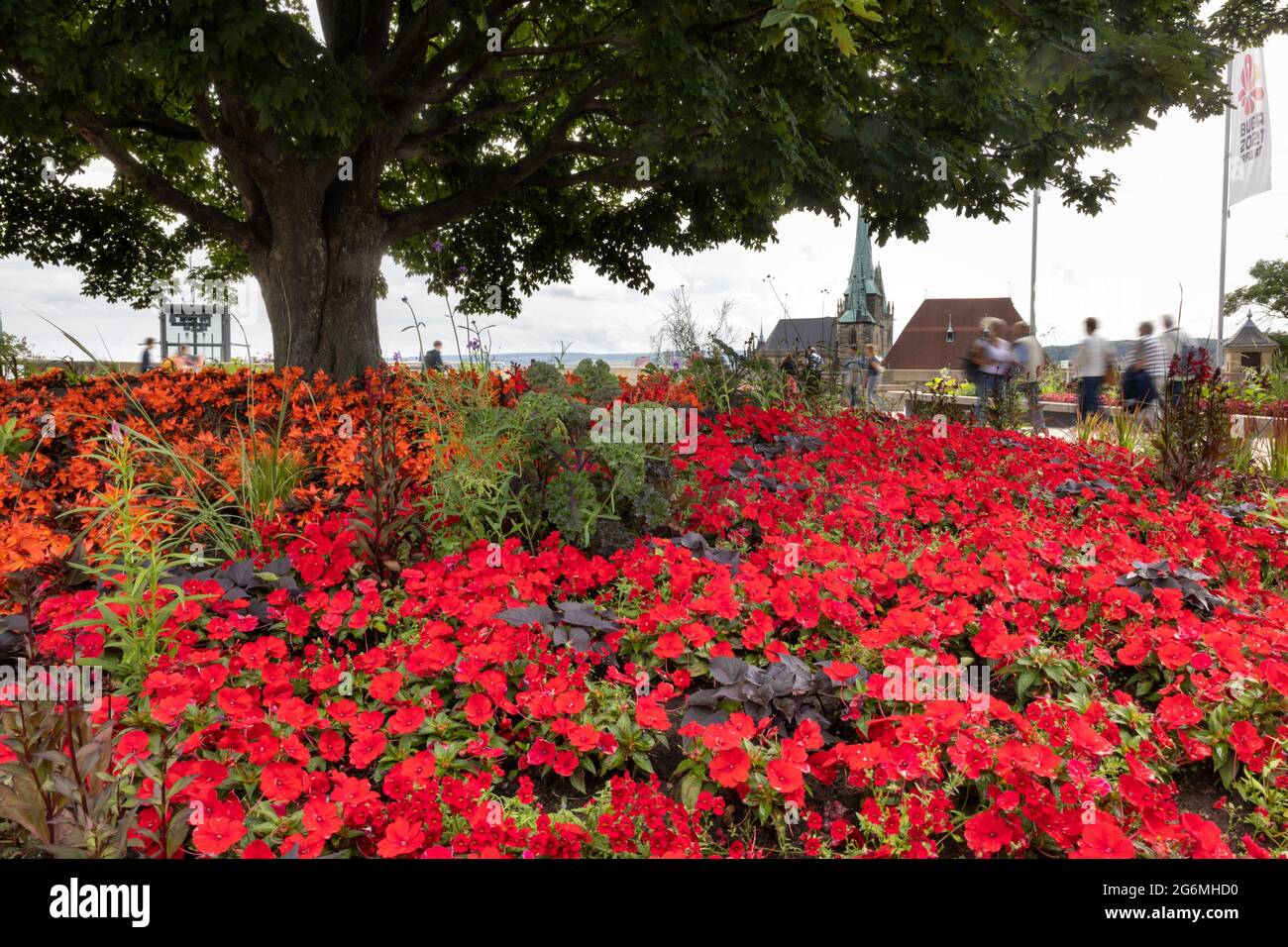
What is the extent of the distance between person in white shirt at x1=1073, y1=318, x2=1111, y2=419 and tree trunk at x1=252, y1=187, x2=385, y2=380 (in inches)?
331

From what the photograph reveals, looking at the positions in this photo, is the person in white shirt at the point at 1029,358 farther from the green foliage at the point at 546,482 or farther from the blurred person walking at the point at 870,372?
the green foliage at the point at 546,482

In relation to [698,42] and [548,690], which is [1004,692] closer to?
[548,690]

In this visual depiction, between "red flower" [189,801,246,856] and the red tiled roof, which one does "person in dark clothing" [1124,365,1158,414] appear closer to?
"red flower" [189,801,246,856]

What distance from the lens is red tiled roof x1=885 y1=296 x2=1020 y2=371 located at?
62.5m

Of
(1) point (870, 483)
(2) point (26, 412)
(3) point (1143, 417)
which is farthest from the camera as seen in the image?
(3) point (1143, 417)

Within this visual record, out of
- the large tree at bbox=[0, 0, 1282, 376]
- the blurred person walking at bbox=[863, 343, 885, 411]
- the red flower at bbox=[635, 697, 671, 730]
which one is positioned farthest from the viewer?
the blurred person walking at bbox=[863, 343, 885, 411]

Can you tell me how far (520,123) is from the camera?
12016 millimetres

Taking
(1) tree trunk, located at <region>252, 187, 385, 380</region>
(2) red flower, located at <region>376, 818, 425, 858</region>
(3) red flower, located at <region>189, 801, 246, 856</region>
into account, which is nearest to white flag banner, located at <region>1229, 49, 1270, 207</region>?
(1) tree trunk, located at <region>252, 187, 385, 380</region>

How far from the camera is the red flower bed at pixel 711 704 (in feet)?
5.28

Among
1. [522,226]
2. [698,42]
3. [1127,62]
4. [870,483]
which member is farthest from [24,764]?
[522,226]

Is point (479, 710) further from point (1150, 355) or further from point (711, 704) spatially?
point (1150, 355)

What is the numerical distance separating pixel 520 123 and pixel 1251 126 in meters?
15.5
